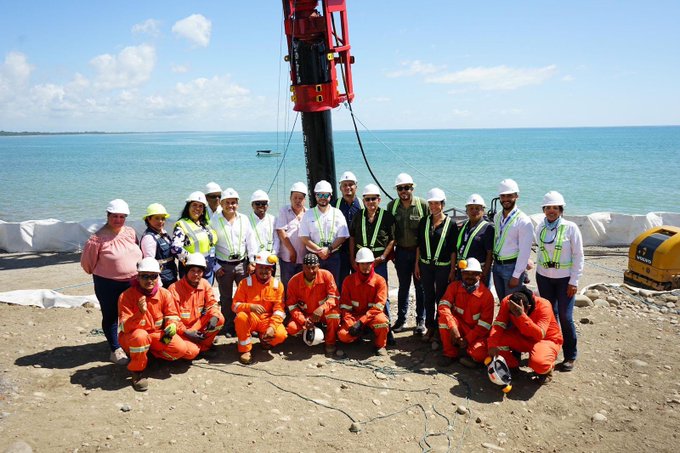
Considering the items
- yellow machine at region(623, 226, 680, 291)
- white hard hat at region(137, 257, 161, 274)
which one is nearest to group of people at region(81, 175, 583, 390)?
white hard hat at region(137, 257, 161, 274)

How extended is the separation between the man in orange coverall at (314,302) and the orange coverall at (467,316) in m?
1.25

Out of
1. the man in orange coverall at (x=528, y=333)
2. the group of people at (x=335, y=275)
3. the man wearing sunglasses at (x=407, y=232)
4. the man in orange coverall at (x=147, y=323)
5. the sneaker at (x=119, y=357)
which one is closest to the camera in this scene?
the man in orange coverall at (x=147, y=323)

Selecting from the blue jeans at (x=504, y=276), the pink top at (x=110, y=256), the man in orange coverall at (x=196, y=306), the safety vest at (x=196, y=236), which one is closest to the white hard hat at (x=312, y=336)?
the man in orange coverall at (x=196, y=306)

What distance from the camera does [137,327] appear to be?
16.3 ft

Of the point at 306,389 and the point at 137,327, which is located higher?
the point at 137,327

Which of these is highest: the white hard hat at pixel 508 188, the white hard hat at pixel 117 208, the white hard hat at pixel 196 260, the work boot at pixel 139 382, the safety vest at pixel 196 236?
the white hard hat at pixel 508 188

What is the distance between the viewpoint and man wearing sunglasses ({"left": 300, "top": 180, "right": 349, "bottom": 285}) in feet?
19.9

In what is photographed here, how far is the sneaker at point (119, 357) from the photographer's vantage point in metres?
5.21

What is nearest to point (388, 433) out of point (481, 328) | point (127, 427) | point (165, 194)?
point (481, 328)

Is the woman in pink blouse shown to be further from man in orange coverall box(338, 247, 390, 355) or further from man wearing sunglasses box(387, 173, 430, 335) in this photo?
man wearing sunglasses box(387, 173, 430, 335)

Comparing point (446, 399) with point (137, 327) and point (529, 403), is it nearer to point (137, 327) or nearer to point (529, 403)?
point (529, 403)

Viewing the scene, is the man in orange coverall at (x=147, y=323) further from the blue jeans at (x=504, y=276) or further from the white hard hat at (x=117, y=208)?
the blue jeans at (x=504, y=276)

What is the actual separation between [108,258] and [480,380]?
13.3 ft

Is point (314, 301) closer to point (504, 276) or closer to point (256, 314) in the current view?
point (256, 314)
